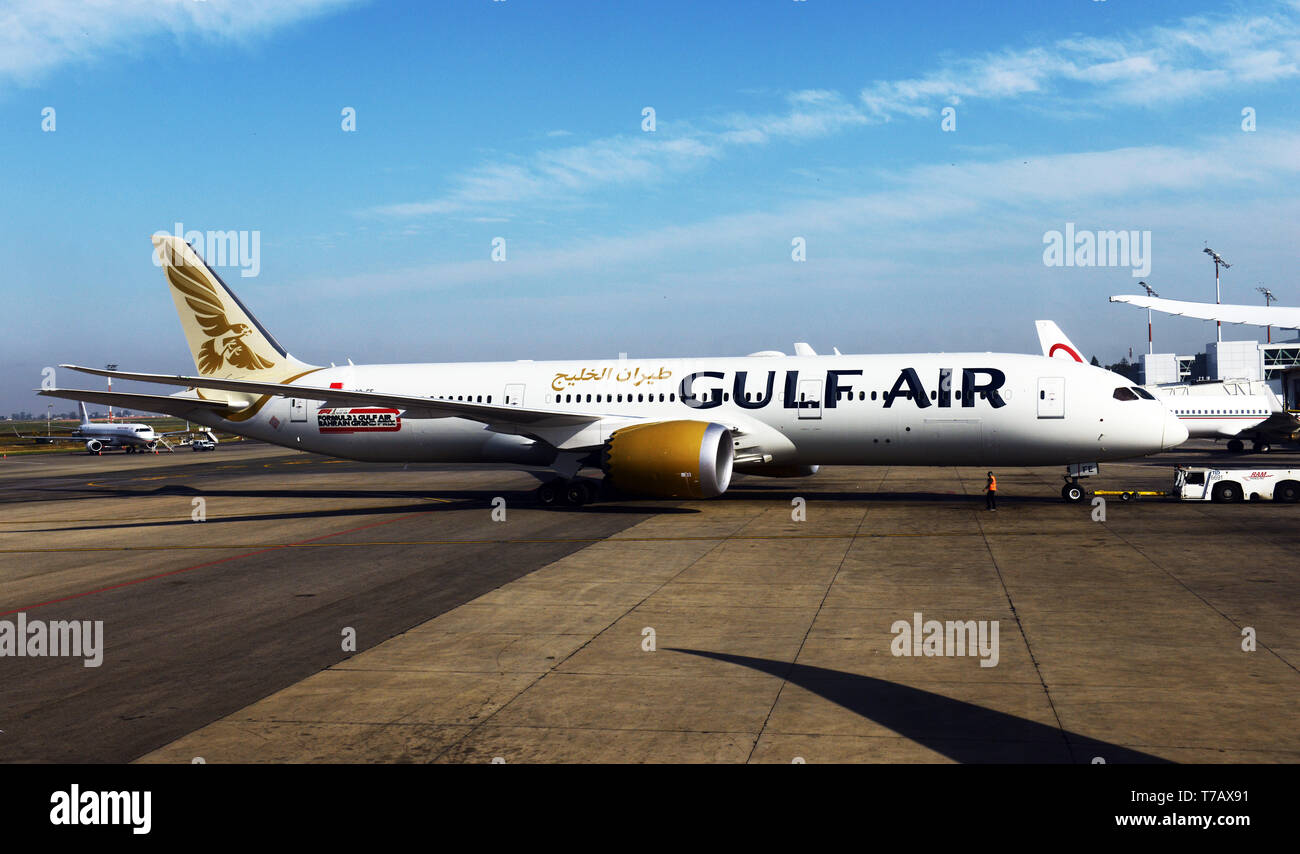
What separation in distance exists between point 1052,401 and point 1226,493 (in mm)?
6532

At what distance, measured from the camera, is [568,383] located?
3114 centimetres

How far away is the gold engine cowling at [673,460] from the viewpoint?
25250 mm

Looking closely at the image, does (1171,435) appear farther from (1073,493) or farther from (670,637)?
(670,637)

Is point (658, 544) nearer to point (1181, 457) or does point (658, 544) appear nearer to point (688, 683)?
point (688, 683)

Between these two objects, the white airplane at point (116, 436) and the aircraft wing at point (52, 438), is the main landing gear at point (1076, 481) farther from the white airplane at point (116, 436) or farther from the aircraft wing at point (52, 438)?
the aircraft wing at point (52, 438)

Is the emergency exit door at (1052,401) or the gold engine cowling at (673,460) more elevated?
the emergency exit door at (1052,401)

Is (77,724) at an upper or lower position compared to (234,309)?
lower

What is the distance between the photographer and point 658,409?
2977cm

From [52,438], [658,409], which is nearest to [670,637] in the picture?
[658,409]

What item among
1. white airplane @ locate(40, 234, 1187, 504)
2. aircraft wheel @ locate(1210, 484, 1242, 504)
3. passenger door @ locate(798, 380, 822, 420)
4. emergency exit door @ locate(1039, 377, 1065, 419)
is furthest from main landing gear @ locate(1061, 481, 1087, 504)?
passenger door @ locate(798, 380, 822, 420)

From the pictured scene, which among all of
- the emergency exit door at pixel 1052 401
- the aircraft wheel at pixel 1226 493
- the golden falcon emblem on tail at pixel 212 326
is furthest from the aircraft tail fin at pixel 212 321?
the aircraft wheel at pixel 1226 493

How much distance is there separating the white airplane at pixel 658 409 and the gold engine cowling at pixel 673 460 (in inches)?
2.0
